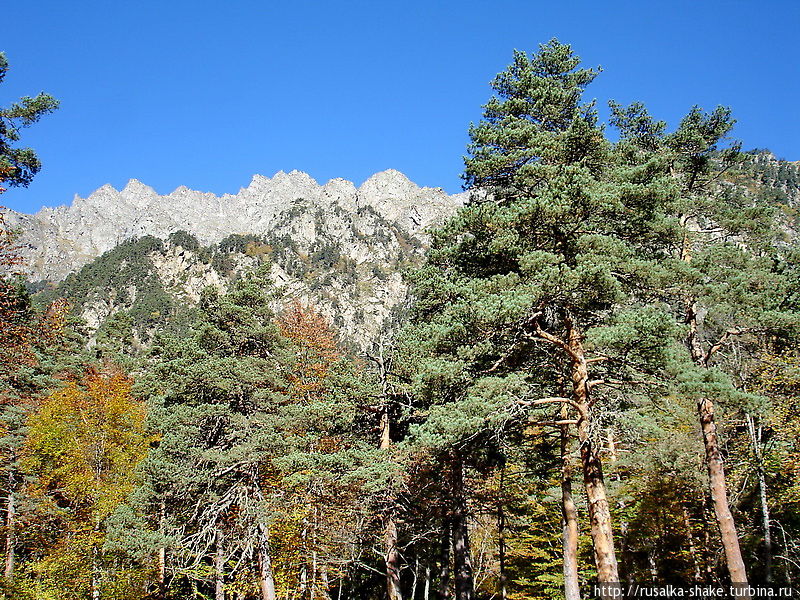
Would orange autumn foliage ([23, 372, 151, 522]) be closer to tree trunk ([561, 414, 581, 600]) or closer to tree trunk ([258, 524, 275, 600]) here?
tree trunk ([258, 524, 275, 600])

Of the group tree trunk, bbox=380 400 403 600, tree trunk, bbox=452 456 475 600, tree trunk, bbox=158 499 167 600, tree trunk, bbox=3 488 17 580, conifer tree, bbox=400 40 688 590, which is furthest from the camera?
tree trunk, bbox=3 488 17 580

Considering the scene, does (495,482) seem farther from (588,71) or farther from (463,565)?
(588,71)

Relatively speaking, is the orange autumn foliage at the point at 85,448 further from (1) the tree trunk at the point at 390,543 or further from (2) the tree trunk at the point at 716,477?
(2) the tree trunk at the point at 716,477

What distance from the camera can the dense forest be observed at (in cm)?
910

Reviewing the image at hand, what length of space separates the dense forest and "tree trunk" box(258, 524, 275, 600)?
105 mm

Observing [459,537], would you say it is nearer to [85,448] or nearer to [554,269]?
[554,269]

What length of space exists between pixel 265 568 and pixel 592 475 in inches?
394

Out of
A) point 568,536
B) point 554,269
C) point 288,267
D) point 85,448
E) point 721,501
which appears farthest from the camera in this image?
point 288,267

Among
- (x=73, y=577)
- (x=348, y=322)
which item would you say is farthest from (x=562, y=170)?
(x=348, y=322)

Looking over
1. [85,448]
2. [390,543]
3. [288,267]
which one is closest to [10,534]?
[85,448]

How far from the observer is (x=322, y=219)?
16825cm

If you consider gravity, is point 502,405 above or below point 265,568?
above

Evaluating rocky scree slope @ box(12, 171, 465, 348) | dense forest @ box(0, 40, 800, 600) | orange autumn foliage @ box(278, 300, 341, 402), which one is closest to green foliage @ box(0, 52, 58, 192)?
dense forest @ box(0, 40, 800, 600)

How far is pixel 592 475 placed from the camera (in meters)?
8.77
